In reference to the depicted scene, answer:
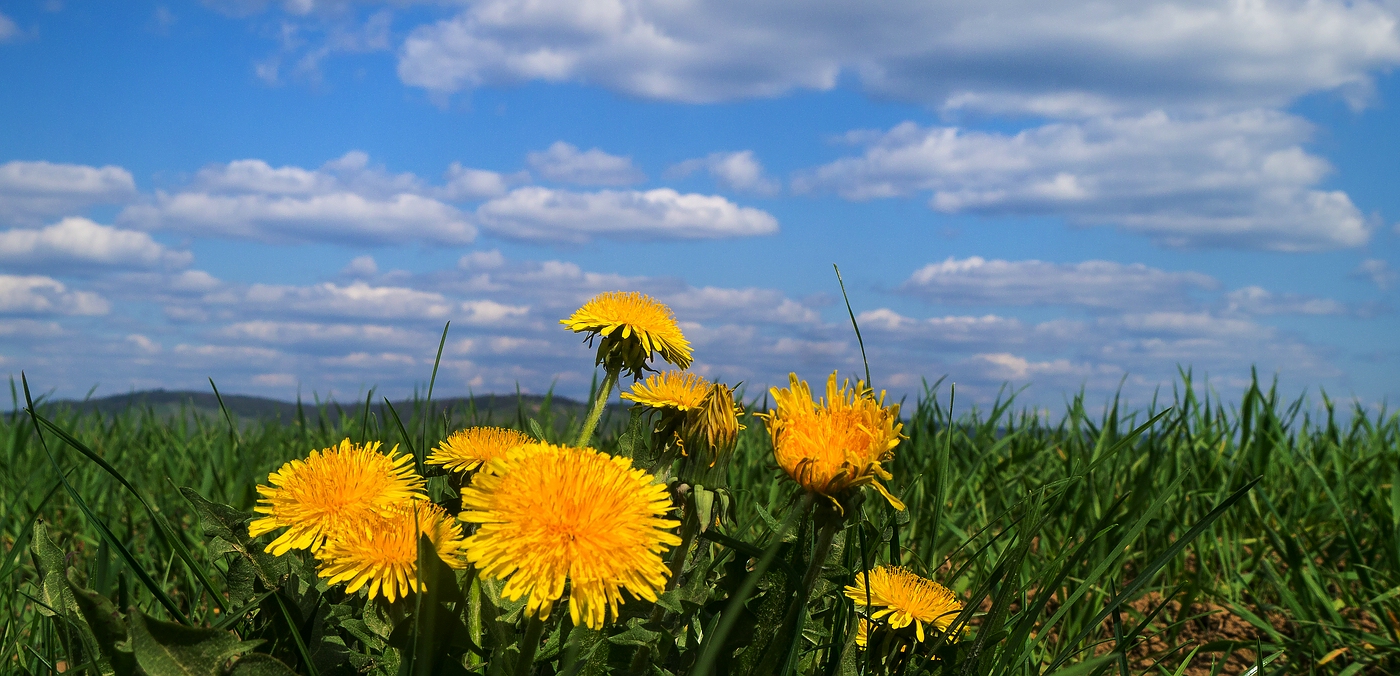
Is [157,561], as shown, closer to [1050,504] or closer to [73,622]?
[73,622]

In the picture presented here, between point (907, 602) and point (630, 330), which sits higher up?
point (630, 330)

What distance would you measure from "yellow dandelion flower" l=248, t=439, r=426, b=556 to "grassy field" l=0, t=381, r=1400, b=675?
6.9 inches

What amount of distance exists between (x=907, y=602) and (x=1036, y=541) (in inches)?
83.2

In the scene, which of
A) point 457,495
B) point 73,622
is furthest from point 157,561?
point 457,495

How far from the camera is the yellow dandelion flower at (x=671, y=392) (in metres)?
1.56

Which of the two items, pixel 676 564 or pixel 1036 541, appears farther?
pixel 1036 541

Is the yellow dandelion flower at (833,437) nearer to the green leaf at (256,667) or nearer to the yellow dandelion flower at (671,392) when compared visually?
the yellow dandelion flower at (671,392)

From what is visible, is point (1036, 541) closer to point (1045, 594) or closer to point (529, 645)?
point (1045, 594)

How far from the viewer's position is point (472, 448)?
1646 mm

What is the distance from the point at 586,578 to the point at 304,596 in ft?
2.60

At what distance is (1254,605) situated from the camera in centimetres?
320

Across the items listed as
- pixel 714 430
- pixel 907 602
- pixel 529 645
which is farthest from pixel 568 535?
pixel 907 602

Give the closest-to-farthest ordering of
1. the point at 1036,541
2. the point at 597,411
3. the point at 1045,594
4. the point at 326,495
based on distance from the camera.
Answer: the point at 326,495, the point at 1045,594, the point at 597,411, the point at 1036,541

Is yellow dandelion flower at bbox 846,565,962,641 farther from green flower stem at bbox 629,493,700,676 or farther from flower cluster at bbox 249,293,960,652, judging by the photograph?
green flower stem at bbox 629,493,700,676
